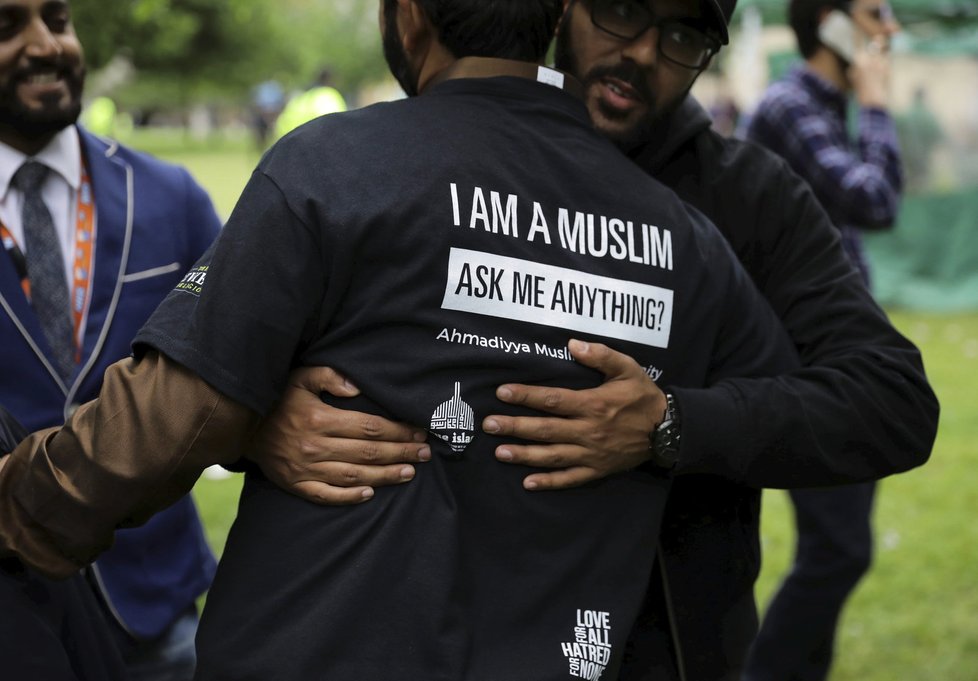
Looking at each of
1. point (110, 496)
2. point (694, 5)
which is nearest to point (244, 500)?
point (110, 496)

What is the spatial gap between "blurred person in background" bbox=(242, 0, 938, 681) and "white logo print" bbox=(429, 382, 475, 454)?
0.04 metres

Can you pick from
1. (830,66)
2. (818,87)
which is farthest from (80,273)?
(830,66)

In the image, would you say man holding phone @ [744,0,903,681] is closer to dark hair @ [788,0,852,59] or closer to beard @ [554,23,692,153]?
dark hair @ [788,0,852,59]

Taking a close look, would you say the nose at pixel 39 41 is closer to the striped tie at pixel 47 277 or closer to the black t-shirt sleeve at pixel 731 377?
the striped tie at pixel 47 277

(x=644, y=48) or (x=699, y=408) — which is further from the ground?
(x=644, y=48)

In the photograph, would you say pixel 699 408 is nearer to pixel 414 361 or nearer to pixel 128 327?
Answer: pixel 414 361

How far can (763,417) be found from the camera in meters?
2.19

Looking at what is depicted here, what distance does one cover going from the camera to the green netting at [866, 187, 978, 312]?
12.8m

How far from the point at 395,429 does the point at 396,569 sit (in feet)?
0.71

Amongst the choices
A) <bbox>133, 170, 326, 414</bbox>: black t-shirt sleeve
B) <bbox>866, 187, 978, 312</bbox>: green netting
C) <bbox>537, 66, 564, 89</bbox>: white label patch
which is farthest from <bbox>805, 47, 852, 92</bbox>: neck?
<bbox>866, 187, 978, 312</bbox>: green netting

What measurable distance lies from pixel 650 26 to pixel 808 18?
2.25m

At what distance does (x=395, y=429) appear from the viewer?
6.13 feet

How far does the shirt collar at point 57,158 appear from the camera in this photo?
8.93ft

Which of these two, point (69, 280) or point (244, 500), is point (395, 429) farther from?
point (69, 280)
